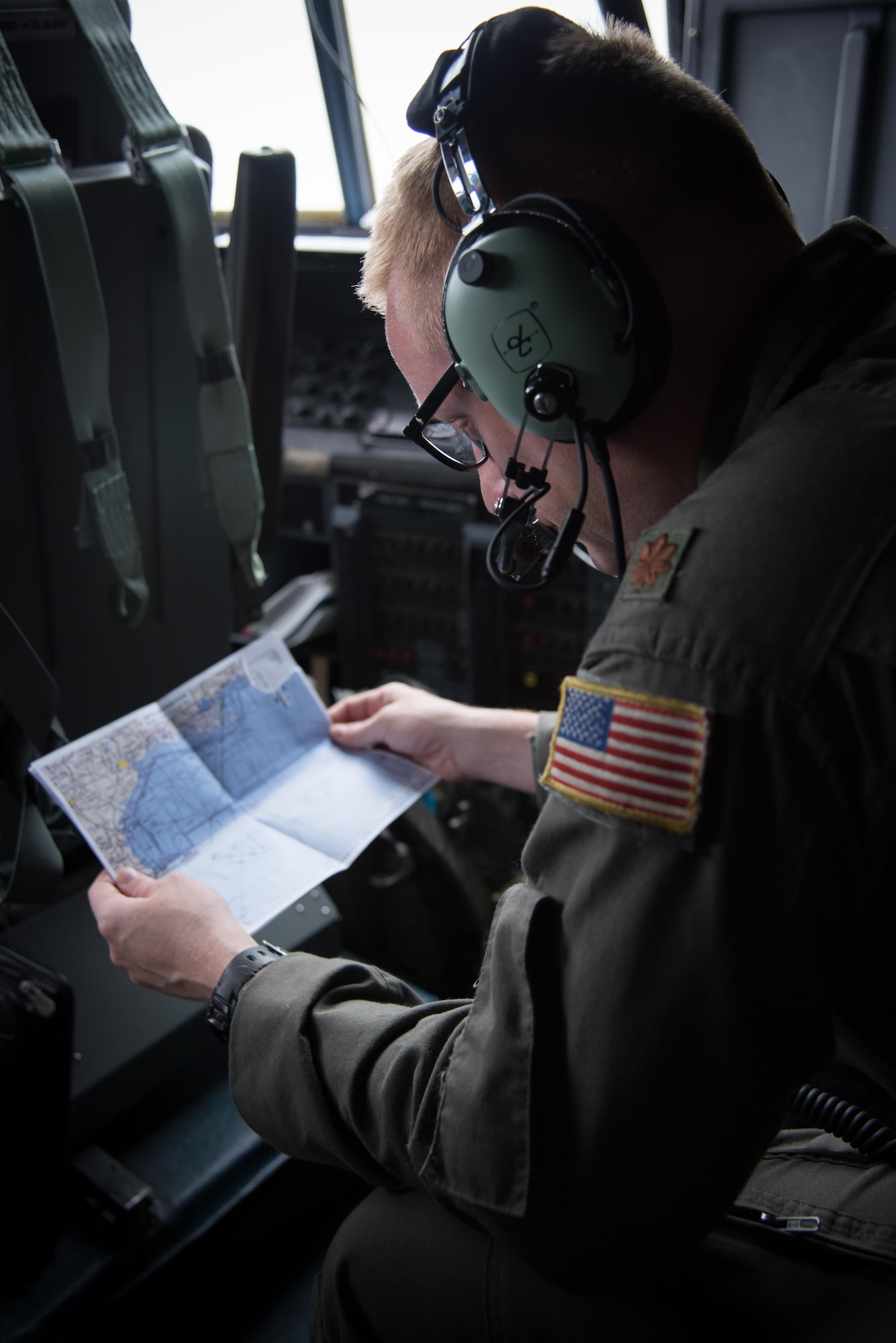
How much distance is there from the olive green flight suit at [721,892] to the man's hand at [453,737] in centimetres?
58

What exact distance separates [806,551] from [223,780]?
2.62ft

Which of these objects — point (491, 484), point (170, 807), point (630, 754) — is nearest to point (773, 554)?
point (630, 754)

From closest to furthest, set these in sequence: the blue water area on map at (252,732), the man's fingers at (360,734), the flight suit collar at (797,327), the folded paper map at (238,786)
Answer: the flight suit collar at (797,327)
the folded paper map at (238,786)
the blue water area on map at (252,732)
the man's fingers at (360,734)

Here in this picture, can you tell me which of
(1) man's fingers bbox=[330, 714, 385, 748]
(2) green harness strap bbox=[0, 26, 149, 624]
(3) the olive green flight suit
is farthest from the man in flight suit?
(1) man's fingers bbox=[330, 714, 385, 748]

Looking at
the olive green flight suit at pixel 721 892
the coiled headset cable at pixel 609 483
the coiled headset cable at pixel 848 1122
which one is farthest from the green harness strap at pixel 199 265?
the coiled headset cable at pixel 848 1122

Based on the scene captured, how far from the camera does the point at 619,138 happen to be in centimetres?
72

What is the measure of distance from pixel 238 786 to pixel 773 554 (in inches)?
30.9

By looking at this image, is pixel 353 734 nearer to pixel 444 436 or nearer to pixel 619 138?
pixel 444 436

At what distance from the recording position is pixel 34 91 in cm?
108

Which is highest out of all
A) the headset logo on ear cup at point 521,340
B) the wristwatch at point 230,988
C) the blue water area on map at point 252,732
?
the headset logo on ear cup at point 521,340

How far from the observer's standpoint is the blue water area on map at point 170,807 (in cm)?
107

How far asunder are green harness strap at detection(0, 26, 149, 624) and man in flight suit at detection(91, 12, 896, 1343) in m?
0.35

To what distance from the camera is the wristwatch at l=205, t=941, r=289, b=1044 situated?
85cm

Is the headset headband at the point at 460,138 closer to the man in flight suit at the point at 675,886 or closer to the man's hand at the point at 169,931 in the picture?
the man in flight suit at the point at 675,886
